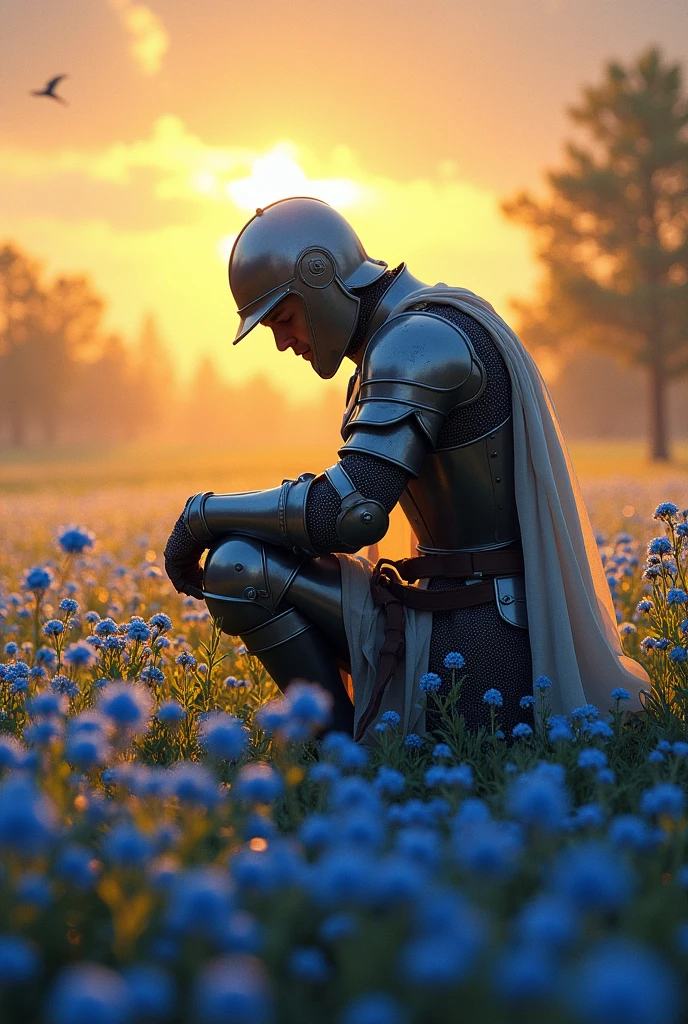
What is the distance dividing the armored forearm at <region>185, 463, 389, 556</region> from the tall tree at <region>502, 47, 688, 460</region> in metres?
26.0

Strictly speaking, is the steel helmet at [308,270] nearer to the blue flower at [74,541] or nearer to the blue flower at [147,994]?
the blue flower at [74,541]

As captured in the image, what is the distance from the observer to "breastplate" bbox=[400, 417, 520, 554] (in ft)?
11.4

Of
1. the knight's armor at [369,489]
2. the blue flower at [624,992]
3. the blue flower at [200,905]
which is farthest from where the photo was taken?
the knight's armor at [369,489]

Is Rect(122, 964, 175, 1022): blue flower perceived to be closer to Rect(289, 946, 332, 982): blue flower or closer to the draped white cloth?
Rect(289, 946, 332, 982): blue flower

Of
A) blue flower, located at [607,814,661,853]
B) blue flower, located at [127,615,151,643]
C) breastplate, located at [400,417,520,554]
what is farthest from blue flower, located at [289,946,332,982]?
breastplate, located at [400,417,520,554]

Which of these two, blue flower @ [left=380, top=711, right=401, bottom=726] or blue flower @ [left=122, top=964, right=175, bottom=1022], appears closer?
blue flower @ [left=122, top=964, right=175, bottom=1022]

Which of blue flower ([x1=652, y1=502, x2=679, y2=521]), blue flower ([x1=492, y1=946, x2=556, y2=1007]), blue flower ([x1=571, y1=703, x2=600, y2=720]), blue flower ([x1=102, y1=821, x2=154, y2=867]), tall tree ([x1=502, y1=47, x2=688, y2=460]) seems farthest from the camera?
tall tree ([x1=502, y1=47, x2=688, y2=460])

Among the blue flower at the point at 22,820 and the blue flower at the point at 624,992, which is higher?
the blue flower at the point at 22,820

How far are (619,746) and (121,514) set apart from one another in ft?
35.5

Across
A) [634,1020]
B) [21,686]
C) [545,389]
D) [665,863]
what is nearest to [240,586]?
[21,686]

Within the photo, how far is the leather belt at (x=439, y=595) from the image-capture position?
137 inches

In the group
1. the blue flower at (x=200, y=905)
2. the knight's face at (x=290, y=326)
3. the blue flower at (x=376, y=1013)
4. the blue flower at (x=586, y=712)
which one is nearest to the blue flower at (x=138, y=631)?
the knight's face at (x=290, y=326)

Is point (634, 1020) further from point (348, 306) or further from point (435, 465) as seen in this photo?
point (348, 306)

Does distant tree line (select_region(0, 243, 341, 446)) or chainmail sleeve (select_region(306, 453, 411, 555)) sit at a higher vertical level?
distant tree line (select_region(0, 243, 341, 446))
